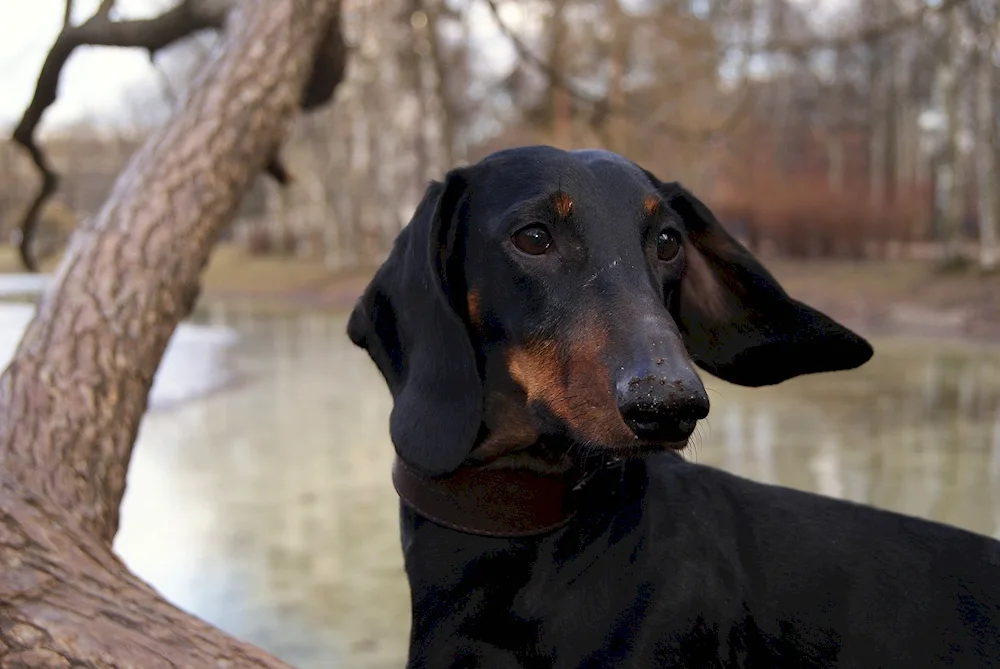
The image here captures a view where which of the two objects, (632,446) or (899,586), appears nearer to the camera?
(632,446)

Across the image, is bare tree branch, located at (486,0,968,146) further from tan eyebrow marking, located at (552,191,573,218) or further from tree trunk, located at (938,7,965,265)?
tree trunk, located at (938,7,965,265)

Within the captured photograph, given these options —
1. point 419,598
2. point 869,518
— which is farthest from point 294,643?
point 869,518

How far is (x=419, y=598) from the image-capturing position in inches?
95.0

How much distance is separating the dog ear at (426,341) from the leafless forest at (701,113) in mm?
4987

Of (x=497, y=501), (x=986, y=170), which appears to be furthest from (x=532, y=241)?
(x=986, y=170)

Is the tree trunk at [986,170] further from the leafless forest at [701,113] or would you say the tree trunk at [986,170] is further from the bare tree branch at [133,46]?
the bare tree branch at [133,46]

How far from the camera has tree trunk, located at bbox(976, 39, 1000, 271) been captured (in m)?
19.0

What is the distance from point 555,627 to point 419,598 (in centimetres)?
32

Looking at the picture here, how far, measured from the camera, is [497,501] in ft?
7.86

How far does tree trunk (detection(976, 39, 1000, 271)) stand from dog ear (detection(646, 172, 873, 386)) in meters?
17.9

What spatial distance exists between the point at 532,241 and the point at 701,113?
100 ft

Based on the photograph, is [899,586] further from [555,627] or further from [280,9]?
[280,9]

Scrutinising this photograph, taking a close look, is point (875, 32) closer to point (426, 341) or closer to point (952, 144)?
point (426, 341)

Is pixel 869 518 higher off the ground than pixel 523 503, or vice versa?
pixel 523 503
